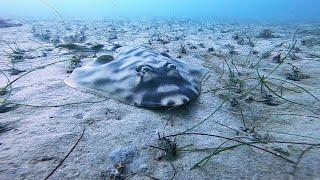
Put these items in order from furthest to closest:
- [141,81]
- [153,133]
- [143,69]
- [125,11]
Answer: [125,11], [143,69], [141,81], [153,133]

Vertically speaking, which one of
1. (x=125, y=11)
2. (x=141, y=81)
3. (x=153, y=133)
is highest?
(x=125, y=11)

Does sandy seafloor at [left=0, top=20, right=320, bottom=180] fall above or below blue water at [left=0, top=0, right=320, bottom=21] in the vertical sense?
below

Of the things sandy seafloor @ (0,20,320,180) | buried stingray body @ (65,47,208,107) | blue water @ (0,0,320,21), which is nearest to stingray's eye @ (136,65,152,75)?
buried stingray body @ (65,47,208,107)

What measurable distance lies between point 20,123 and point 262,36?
10269 millimetres

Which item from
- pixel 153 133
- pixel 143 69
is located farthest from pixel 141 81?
pixel 153 133

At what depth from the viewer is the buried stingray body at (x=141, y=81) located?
3258 mm

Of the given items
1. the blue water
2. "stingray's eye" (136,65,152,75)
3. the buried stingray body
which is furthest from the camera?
the blue water

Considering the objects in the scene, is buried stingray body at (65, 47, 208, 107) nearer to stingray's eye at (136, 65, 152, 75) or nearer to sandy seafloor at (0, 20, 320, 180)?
stingray's eye at (136, 65, 152, 75)

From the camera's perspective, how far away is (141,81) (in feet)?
11.4

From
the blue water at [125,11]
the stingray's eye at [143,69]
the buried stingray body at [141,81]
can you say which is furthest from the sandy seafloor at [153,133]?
the blue water at [125,11]

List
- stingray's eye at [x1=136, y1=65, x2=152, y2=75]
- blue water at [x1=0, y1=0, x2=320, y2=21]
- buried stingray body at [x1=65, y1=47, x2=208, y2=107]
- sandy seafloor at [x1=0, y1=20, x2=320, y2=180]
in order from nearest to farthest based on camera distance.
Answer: sandy seafloor at [x1=0, y1=20, x2=320, y2=180] < buried stingray body at [x1=65, y1=47, x2=208, y2=107] < stingray's eye at [x1=136, y1=65, x2=152, y2=75] < blue water at [x1=0, y1=0, x2=320, y2=21]

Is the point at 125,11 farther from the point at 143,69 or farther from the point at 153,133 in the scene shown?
the point at 153,133

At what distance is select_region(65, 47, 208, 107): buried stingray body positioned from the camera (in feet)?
10.7

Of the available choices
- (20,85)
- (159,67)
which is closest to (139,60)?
(159,67)
